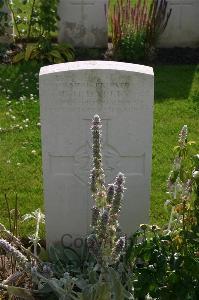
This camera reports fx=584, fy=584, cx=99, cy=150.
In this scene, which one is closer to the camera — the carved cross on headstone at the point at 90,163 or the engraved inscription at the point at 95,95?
the engraved inscription at the point at 95,95

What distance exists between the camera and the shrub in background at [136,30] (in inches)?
314

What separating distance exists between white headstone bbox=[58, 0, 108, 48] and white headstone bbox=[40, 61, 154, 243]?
16.1ft

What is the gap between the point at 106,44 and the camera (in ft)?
28.6

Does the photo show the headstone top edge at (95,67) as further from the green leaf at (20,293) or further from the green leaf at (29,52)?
the green leaf at (29,52)

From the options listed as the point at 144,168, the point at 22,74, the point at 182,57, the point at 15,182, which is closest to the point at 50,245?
the point at 144,168

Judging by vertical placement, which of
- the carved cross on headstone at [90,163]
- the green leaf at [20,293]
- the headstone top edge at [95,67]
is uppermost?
the headstone top edge at [95,67]

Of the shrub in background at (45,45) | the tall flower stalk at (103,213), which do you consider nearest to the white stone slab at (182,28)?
the shrub in background at (45,45)

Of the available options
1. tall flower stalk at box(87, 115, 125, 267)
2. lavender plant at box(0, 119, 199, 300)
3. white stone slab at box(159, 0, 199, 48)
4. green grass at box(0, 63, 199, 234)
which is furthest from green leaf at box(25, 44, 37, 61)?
tall flower stalk at box(87, 115, 125, 267)

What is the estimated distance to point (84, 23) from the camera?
8570 mm

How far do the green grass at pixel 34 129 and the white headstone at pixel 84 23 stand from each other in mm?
1019

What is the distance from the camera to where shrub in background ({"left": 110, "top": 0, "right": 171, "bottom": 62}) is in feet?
26.2

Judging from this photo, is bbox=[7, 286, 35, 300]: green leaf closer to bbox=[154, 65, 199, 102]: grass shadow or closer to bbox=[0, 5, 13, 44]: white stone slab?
bbox=[154, 65, 199, 102]: grass shadow

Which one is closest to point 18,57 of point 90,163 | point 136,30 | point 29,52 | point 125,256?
point 29,52

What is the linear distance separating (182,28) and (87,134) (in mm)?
5461
